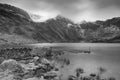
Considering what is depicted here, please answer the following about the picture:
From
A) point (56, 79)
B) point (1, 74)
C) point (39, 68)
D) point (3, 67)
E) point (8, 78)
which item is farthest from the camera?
point (39, 68)

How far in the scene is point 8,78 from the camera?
99.0ft

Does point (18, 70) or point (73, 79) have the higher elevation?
point (18, 70)

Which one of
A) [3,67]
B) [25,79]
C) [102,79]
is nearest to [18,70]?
[3,67]

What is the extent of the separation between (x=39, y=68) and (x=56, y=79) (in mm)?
10132

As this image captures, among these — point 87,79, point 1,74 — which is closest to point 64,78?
point 87,79

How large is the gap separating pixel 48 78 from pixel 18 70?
8.86 metres

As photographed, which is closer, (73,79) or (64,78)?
(73,79)

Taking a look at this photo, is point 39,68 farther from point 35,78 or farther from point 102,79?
point 102,79

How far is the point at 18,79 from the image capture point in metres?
30.4

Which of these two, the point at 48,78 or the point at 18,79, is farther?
the point at 48,78

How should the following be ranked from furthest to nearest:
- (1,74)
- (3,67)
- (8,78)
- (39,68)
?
1. (39,68)
2. (3,67)
3. (1,74)
4. (8,78)

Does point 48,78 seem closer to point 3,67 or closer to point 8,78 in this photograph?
point 8,78

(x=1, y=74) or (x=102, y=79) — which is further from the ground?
(x=1, y=74)

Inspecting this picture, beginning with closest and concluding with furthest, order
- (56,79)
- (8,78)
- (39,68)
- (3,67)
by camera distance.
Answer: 1. (8,78)
2. (56,79)
3. (3,67)
4. (39,68)
